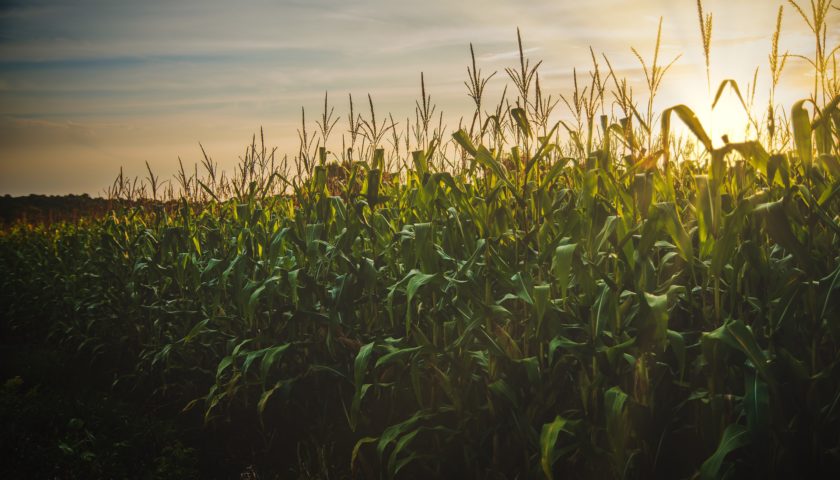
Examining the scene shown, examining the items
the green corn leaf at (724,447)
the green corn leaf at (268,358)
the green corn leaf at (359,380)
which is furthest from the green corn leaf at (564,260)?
the green corn leaf at (268,358)

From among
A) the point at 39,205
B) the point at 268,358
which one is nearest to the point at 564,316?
the point at 268,358

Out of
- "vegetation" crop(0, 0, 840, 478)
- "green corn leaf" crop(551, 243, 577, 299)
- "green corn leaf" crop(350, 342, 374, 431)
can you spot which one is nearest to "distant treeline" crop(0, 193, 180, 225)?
"vegetation" crop(0, 0, 840, 478)

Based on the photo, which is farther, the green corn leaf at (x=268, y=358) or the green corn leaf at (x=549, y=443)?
the green corn leaf at (x=268, y=358)

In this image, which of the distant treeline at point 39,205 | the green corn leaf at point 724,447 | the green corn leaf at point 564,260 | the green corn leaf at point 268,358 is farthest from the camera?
the distant treeline at point 39,205

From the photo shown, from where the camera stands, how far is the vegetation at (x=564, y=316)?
1.87 metres

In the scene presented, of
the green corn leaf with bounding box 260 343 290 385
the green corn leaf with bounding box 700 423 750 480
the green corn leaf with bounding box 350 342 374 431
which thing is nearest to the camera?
the green corn leaf with bounding box 700 423 750 480

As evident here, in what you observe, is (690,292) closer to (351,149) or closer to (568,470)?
(568,470)

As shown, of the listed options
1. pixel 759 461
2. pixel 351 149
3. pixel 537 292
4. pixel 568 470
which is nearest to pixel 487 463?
pixel 568 470

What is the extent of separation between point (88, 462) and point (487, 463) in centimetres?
225

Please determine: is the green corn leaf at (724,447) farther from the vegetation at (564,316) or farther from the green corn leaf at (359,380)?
the green corn leaf at (359,380)

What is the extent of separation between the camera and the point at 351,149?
13.6 ft

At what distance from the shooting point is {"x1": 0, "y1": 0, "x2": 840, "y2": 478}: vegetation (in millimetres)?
1865

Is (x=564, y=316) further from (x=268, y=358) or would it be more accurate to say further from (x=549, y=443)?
(x=268, y=358)

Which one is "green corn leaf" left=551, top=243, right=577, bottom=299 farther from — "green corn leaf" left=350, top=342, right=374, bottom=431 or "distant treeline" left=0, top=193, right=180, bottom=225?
"distant treeline" left=0, top=193, right=180, bottom=225
